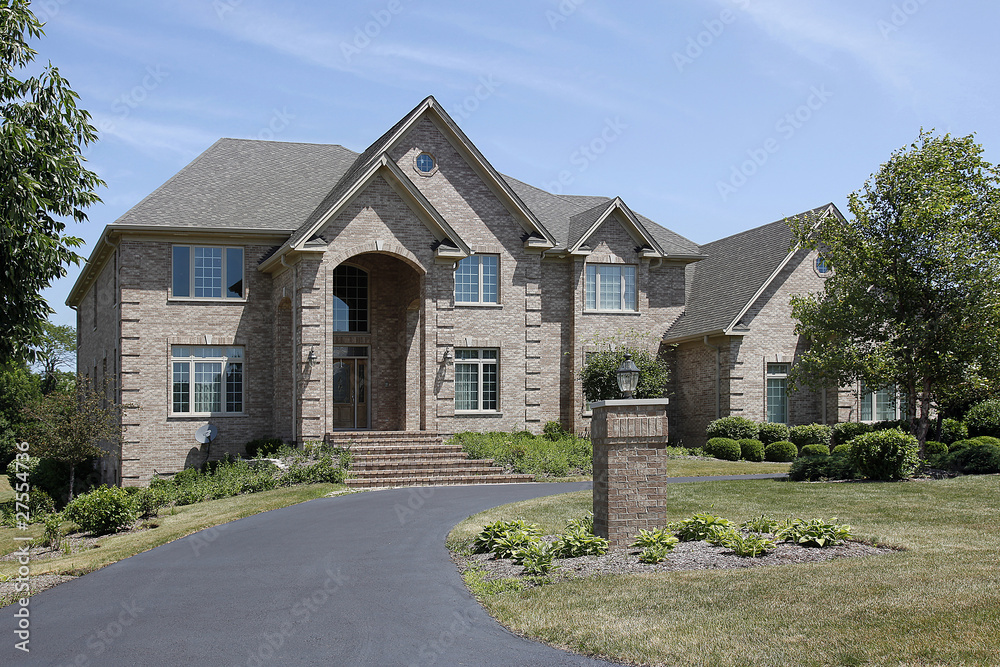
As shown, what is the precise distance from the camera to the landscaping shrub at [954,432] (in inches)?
1048

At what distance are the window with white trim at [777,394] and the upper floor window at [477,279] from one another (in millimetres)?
9892

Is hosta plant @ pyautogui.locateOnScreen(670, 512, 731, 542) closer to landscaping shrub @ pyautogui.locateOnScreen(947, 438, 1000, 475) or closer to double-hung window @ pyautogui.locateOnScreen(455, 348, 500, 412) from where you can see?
landscaping shrub @ pyautogui.locateOnScreen(947, 438, 1000, 475)

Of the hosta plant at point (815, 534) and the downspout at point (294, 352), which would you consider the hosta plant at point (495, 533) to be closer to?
the hosta plant at point (815, 534)

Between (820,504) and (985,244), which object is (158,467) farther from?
(985,244)

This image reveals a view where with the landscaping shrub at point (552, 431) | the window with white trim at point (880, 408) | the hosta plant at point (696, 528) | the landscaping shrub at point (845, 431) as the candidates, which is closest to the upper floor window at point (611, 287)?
the landscaping shrub at point (552, 431)

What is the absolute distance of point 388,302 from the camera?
2762cm

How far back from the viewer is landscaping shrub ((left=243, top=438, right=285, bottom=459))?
77.4 feet

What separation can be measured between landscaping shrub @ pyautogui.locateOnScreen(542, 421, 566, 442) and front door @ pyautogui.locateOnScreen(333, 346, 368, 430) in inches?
223

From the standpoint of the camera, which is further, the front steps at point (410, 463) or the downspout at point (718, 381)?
the downspout at point (718, 381)

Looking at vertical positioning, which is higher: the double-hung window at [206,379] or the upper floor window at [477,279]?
the upper floor window at [477,279]

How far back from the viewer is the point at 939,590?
7.96 m

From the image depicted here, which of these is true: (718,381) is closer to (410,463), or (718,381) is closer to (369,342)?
(369,342)

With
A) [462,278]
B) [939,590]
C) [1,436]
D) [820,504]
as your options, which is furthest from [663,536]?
[1,436]

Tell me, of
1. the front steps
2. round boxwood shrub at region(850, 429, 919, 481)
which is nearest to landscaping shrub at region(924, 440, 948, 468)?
round boxwood shrub at region(850, 429, 919, 481)
